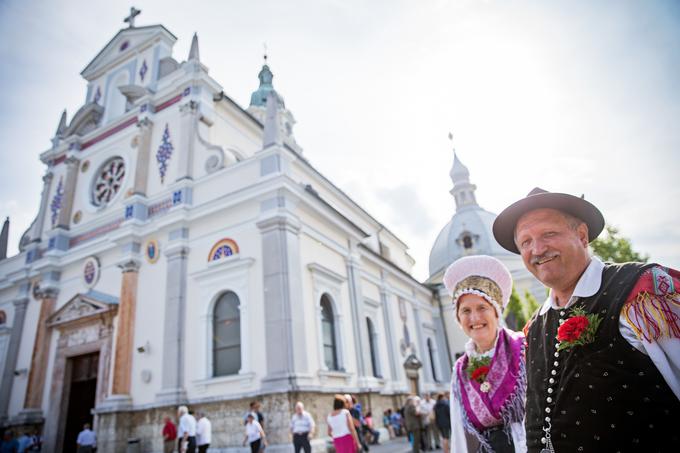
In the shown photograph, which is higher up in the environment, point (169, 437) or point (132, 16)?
point (132, 16)

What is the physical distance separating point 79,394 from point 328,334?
9272mm

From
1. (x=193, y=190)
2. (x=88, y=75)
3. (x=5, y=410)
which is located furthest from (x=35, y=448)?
(x=88, y=75)

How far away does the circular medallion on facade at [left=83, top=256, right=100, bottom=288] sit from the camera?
15.3 metres

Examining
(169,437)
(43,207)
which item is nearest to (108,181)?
(43,207)

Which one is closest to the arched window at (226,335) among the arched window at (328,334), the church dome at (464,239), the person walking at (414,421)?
the arched window at (328,334)

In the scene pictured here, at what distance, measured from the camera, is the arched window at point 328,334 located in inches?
499

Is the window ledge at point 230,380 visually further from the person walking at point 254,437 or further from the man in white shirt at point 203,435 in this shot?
the person walking at point 254,437

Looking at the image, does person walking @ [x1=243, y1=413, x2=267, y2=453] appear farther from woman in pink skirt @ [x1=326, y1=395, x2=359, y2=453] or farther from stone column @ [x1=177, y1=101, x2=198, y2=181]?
stone column @ [x1=177, y1=101, x2=198, y2=181]

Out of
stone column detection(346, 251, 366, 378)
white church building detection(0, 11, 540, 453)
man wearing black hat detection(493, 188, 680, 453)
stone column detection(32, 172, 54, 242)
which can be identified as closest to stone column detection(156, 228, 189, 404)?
white church building detection(0, 11, 540, 453)

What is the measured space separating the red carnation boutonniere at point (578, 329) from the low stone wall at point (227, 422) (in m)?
8.91

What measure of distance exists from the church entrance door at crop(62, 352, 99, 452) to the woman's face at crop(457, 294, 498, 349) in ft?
49.8

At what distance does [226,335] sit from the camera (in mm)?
11859

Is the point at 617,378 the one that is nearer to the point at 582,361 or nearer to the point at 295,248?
the point at 582,361

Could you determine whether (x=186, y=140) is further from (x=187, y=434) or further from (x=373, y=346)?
(x=373, y=346)
